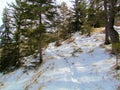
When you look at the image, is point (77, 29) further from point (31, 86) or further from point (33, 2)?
point (31, 86)

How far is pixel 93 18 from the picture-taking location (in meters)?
25.2

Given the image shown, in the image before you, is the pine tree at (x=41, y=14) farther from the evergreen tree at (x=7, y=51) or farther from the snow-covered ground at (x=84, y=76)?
the evergreen tree at (x=7, y=51)

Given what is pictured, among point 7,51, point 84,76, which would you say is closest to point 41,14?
point 7,51

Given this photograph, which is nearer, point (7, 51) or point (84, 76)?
point (84, 76)

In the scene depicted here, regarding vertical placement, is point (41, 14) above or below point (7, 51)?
above

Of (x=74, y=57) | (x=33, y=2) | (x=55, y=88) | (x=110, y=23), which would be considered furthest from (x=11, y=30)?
(x=55, y=88)

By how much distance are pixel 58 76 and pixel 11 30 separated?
58.9 ft

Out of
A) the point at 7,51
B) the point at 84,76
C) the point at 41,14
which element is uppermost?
the point at 41,14

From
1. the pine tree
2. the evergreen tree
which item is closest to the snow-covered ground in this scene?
the pine tree

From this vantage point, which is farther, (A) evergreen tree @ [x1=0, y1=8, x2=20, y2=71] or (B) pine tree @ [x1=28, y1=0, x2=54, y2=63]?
(A) evergreen tree @ [x1=0, y1=8, x2=20, y2=71]

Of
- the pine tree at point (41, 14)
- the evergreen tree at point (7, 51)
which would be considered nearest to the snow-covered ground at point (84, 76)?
the pine tree at point (41, 14)

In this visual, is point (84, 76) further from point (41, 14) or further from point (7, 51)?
point (7, 51)

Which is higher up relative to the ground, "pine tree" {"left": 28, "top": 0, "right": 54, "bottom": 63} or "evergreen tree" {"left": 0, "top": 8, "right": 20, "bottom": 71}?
"pine tree" {"left": 28, "top": 0, "right": 54, "bottom": 63}

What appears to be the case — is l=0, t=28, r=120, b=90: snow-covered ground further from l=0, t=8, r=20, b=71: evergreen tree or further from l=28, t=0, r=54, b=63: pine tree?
l=0, t=8, r=20, b=71: evergreen tree
